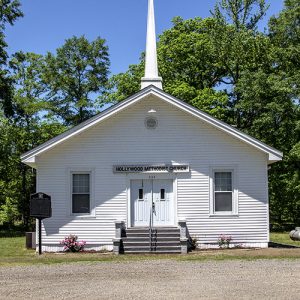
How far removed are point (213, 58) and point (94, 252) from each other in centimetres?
2289

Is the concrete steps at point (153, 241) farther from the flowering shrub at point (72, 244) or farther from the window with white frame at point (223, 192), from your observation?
the window with white frame at point (223, 192)

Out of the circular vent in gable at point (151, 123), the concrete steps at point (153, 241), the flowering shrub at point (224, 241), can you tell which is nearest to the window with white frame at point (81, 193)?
the concrete steps at point (153, 241)

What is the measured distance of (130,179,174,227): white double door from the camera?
20.5 metres

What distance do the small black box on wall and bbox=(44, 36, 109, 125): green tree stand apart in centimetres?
2634

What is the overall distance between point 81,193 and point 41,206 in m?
1.96

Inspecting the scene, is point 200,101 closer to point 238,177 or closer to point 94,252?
point 238,177

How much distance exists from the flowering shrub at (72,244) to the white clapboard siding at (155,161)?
248mm

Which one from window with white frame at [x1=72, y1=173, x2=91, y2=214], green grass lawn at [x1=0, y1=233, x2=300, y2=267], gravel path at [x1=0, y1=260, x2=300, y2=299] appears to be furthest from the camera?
window with white frame at [x1=72, y1=173, x2=91, y2=214]

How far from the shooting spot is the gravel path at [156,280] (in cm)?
1047

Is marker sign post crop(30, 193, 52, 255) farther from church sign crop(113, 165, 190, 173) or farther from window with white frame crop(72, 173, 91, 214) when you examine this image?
church sign crop(113, 165, 190, 173)

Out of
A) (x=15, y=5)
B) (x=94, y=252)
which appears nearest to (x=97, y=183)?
(x=94, y=252)

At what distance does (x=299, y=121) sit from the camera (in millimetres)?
30078

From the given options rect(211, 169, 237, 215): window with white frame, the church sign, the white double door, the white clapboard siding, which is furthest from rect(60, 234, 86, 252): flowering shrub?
rect(211, 169, 237, 215): window with white frame

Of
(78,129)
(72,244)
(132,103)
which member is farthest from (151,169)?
(72,244)
